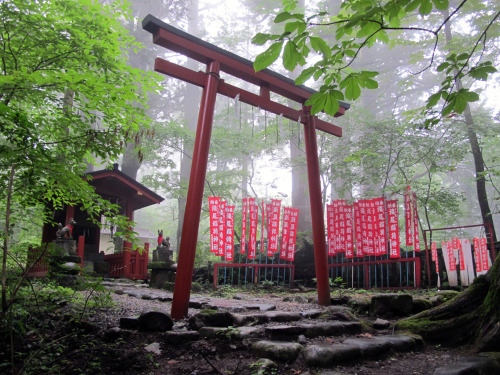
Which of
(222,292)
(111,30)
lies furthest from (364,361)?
(222,292)

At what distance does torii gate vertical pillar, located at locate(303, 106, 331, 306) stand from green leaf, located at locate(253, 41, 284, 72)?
16.0 feet

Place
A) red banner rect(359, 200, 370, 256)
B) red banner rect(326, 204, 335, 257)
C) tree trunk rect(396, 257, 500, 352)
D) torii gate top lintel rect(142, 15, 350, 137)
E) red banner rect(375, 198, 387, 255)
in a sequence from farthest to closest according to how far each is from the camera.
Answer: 1. red banner rect(326, 204, 335, 257)
2. red banner rect(359, 200, 370, 256)
3. red banner rect(375, 198, 387, 255)
4. torii gate top lintel rect(142, 15, 350, 137)
5. tree trunk rect(396, 257, 500, 352)

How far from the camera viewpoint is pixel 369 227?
10367mm

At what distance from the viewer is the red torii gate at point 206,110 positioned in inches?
196

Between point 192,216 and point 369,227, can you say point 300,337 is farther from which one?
point 369,227

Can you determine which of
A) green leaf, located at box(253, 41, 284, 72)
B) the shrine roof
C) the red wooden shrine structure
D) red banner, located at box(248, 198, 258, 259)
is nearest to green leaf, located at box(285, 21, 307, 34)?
green leaf, located at box(253, 41, 284, 72)

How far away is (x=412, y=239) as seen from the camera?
33.2ft

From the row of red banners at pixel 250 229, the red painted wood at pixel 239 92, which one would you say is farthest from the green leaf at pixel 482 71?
the row of red banners at pixel 250 229

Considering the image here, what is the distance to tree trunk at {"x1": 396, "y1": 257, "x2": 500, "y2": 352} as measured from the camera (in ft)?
12.4

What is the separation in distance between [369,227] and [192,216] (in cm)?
703

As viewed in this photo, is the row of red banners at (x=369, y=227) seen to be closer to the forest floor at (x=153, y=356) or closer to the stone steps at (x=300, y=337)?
the stone steps at (x=300, y=337)

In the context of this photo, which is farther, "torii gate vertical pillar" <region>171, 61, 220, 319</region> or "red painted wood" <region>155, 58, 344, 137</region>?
"red painted wood" <region>155, 58, 344, 137</region>

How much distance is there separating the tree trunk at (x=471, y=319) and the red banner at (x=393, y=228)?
201 inches

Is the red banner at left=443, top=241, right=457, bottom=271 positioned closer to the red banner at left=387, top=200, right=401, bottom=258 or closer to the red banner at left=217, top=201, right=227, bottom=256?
the red banner at left=387, top=200, right=401, bottom=258
